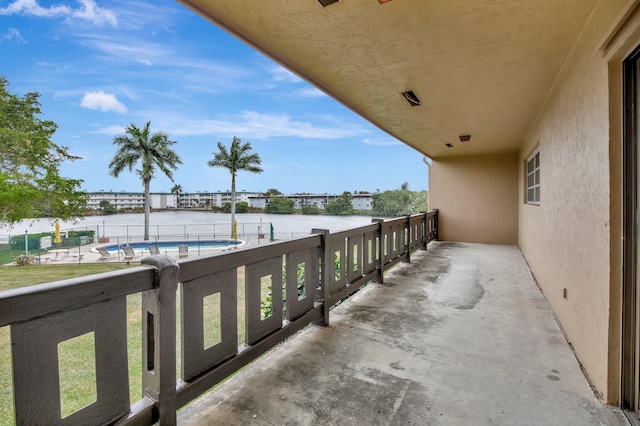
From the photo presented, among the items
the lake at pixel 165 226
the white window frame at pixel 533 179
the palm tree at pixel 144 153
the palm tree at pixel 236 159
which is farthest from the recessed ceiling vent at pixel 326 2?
the palm tree at pixel 144 153

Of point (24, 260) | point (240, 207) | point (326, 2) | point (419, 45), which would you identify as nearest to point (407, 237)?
point (419, 45)

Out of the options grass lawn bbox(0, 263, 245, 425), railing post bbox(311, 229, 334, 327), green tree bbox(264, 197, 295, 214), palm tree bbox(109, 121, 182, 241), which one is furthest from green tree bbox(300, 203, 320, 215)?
palm tree bbox(109, 121, 182, 241)

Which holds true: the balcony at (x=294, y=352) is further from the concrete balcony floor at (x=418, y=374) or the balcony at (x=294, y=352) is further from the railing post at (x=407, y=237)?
the railing post at (x=407, y=237)

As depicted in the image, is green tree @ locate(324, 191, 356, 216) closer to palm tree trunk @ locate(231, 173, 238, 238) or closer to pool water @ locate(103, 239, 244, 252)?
pool water @ locate(103, 239, 244, 252)

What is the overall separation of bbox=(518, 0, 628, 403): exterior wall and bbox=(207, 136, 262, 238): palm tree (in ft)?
74.7

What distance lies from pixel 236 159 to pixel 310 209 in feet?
55.3

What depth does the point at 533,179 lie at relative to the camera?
214 inches

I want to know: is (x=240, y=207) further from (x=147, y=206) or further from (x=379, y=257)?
(x=379, y=257)

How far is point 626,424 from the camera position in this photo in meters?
1.55

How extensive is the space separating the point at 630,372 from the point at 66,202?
24697 millimetres

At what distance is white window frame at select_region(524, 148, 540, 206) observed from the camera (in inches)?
194

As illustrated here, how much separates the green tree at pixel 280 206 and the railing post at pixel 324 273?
7.08 m

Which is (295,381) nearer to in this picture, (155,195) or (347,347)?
(347,347)

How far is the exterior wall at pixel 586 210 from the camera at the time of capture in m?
1.74
